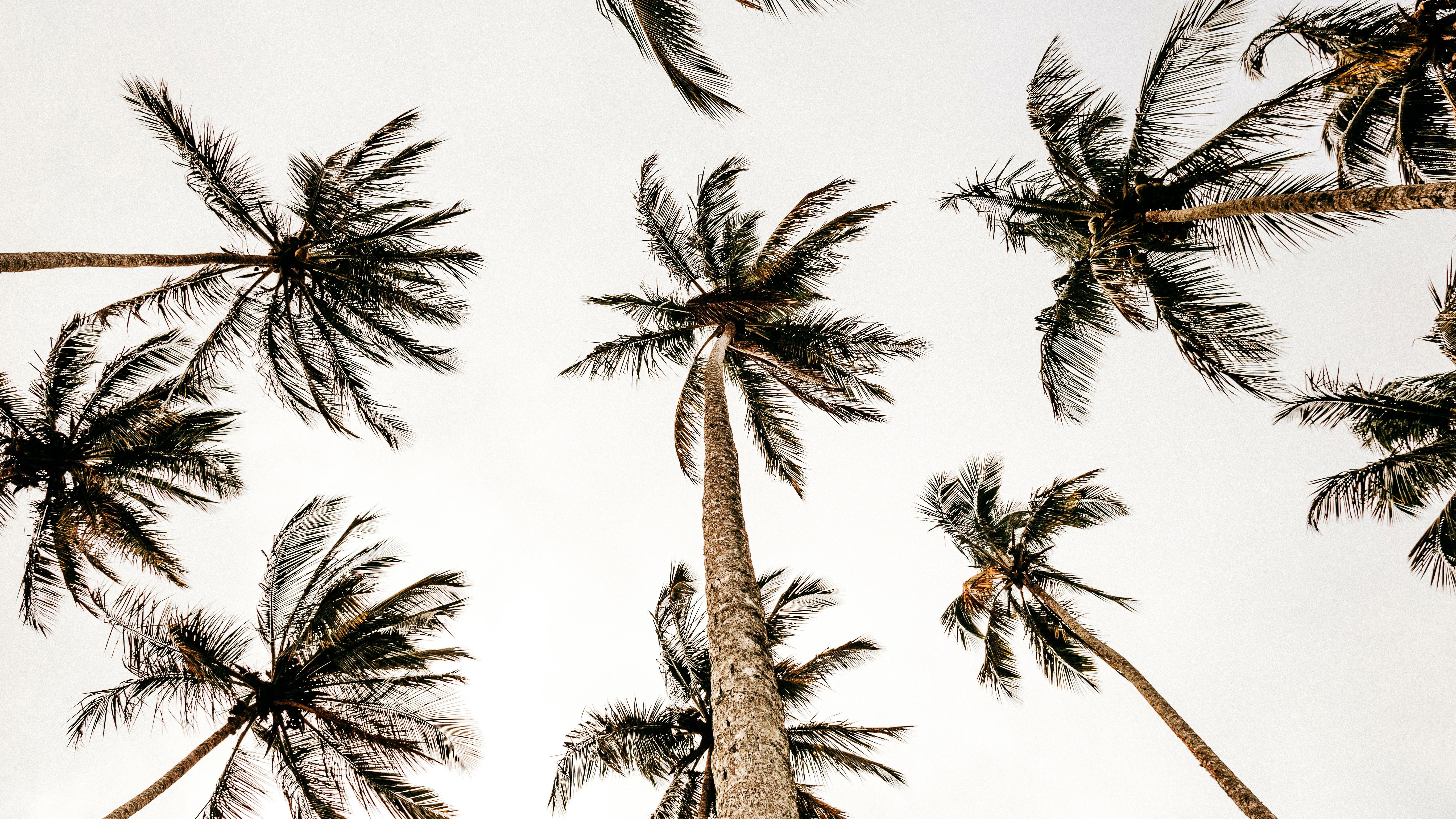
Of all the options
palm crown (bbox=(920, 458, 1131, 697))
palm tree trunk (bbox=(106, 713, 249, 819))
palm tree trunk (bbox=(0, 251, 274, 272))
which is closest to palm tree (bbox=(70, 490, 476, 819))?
palm tree trunk (bbox=(106, 713, 249, 819))

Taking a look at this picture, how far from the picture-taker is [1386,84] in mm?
7840

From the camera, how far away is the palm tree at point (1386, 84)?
22.9 feet

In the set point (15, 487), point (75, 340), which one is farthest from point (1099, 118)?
point (15, 487)

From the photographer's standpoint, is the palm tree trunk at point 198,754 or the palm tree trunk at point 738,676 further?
the palm tree trunk at point 198,754

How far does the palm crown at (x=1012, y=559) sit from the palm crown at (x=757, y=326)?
2.95 m

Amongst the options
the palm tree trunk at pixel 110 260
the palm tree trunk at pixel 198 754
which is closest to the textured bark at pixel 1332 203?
the palm tree trunk at pixel 110 260

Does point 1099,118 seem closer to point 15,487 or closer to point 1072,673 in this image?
point 1072,673

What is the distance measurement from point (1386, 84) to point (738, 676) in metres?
9.29

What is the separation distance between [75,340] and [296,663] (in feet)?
18.9

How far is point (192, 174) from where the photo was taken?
9.53 m

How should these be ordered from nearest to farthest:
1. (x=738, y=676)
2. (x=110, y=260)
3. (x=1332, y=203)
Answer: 1. (x=738, y=676)
2. (x=1332, y=203)
3. (x=110, y=260)

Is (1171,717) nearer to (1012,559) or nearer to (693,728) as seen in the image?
(1012,559)

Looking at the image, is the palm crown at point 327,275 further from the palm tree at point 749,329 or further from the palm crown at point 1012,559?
the palm crown at point 1012,559

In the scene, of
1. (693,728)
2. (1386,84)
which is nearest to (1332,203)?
(1386,84)
